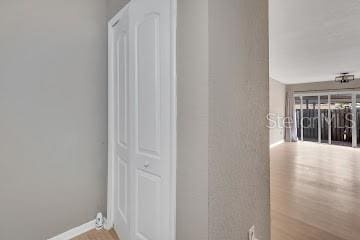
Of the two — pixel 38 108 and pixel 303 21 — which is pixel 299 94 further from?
pixel 38 108

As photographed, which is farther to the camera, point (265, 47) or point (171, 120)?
point (265, 47)

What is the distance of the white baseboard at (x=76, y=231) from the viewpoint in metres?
1.98

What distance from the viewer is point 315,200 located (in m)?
3.01

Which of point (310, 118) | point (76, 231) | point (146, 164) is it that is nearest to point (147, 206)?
point (146, 164)

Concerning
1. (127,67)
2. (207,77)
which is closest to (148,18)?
(127,67)

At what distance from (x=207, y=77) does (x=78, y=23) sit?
1640 millimetres

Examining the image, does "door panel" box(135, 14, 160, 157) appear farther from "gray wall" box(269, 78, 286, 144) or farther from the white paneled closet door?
"gray wall" box(269, 78, 286, 144)

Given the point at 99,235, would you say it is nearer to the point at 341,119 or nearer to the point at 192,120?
the point at 192,120

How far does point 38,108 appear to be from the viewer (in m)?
1.82

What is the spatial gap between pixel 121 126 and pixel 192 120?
1031mm

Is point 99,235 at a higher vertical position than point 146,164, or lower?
lower

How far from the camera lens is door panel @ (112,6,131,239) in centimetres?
186

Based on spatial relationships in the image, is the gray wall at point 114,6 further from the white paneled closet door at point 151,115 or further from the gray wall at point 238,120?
the gray wall at point 238,120

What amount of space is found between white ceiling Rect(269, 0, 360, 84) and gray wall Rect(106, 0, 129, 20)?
1.51m
